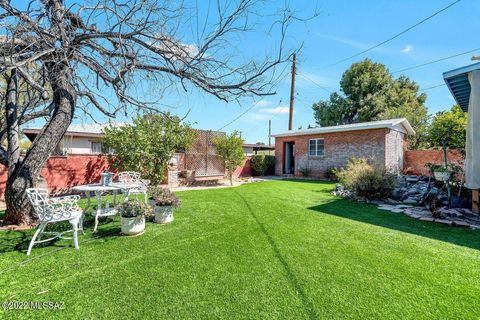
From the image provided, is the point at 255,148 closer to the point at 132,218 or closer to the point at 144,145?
the point at 144,145

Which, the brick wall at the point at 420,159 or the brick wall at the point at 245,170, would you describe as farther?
the brick wall at the point at 245,170

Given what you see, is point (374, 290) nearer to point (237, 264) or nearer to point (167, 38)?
point (237, 264)

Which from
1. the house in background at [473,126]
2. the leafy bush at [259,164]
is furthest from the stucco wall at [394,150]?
the leafy bush at [259,164]

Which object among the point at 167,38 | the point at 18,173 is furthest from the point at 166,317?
the point at 18,173

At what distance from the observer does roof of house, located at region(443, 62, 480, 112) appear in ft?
17.0

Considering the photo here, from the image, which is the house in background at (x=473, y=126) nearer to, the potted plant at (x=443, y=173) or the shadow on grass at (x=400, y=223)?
the potted plant at (x=443, y=173)

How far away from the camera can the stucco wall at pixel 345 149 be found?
462 inches

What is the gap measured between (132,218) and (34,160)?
7.47 ft

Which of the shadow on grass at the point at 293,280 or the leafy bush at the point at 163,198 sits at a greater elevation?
the leafy bush at the point at 163,198

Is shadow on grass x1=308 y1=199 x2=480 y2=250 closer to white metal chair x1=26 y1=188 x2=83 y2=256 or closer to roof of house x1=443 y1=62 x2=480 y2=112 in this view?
roof of house x1=443 y1=62 x2=480 y2=112

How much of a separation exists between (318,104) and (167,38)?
82.5 feet

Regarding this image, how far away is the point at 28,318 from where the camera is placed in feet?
6.73

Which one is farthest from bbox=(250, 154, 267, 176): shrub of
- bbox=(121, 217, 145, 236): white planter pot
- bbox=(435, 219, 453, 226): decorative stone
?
bbox=(121, 217, 145, 236): white planter pot

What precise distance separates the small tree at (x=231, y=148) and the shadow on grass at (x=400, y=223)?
5.53m
